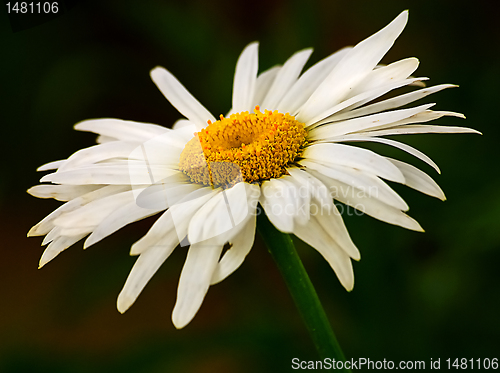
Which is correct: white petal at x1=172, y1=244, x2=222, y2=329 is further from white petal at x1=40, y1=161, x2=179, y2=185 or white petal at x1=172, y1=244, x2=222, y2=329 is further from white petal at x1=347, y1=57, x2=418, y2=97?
white petal at x1=347, y1=57, x2=418, y2=97

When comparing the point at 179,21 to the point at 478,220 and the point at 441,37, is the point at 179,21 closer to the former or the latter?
the point at 441,37

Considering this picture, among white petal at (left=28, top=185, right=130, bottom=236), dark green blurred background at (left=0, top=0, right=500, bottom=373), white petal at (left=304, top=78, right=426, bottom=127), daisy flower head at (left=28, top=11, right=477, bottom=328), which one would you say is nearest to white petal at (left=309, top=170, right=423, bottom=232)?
daisy flower head at (left=28, top=11, right=477, bottom=328)

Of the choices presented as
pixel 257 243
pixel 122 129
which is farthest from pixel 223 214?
pixel 257 243

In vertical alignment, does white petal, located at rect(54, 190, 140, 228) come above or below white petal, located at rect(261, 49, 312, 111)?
below

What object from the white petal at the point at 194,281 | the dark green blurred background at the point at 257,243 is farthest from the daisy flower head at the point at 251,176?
the dark green blurred background at the point at 257,243

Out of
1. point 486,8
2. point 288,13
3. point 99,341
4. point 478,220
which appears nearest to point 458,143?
point 478,220

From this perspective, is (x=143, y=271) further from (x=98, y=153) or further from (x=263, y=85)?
(x=263, y=85)
